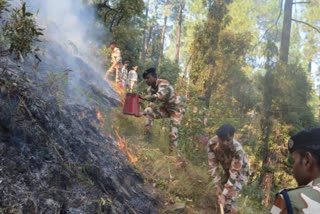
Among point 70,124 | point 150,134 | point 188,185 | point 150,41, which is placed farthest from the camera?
point 150,41

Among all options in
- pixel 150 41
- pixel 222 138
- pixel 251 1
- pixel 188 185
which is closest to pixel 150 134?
pixel 188 185

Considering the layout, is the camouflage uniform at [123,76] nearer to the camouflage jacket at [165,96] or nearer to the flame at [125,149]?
the camouflage jacket at [165,96]

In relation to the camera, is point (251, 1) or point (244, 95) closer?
point (244, 95)

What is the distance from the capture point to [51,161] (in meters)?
2.79

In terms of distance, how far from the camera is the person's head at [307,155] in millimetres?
1610

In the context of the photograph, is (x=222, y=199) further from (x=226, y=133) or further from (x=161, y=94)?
(x=161, y=94)

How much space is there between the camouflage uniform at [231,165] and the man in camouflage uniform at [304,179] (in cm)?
290

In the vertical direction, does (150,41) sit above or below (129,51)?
above

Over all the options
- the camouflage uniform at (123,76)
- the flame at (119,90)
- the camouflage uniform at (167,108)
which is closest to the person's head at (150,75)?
the camouflage uniform at (167,108)

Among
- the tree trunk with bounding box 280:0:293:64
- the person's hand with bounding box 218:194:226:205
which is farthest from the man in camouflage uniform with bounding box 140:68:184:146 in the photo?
the tree trunk with bounding box 280:0:293:64

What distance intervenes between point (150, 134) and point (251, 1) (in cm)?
1692

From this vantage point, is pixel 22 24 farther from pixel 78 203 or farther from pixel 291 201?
pixel 291 201

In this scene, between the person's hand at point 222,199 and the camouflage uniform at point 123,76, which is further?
the camouflage uniform at point 123,76

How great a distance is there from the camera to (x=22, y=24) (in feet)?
8.95
